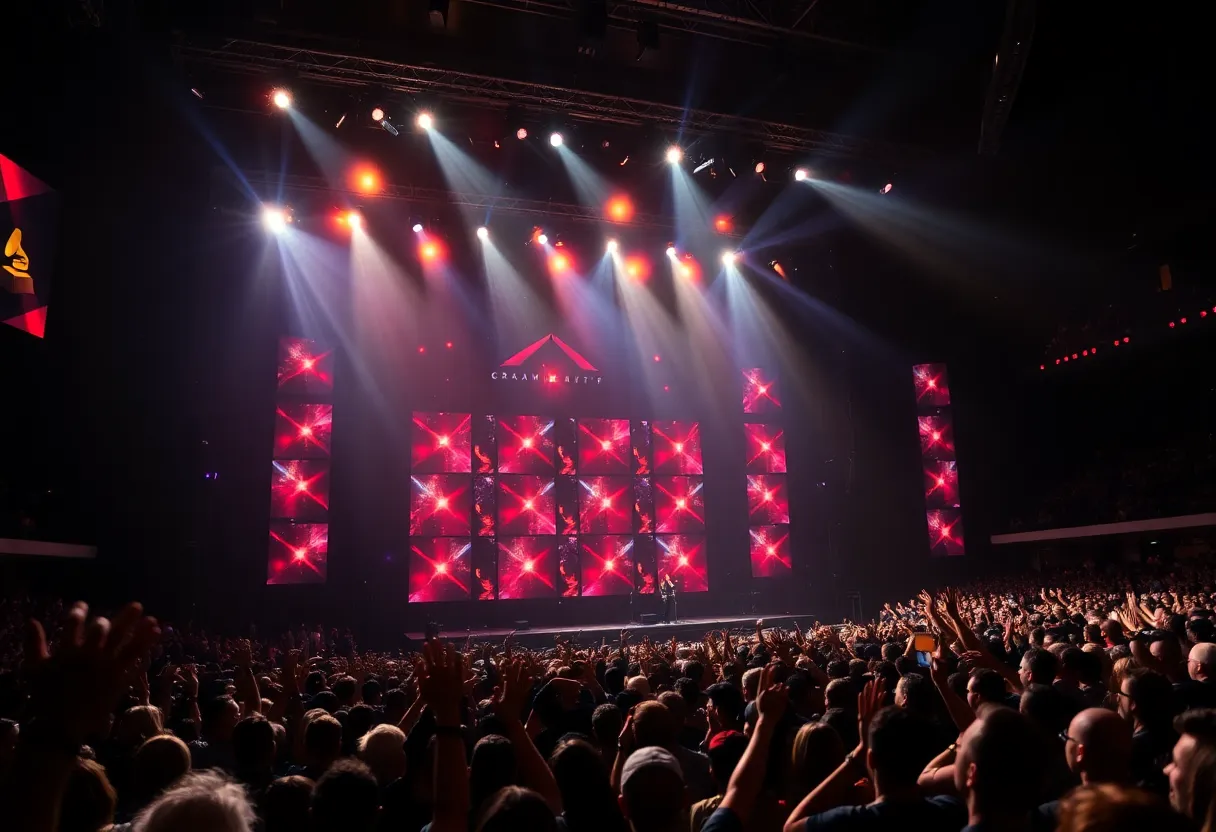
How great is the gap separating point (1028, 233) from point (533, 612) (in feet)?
56.7

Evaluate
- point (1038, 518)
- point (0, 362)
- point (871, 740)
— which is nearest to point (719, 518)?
point (1038, 518)

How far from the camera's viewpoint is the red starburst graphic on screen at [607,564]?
21797 millimetres

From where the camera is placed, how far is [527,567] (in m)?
21.3

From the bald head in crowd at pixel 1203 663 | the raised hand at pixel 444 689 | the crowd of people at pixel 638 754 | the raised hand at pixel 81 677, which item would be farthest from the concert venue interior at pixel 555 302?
the raised hand at pixel 81 677

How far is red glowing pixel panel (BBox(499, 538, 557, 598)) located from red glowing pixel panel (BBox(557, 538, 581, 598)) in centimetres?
14

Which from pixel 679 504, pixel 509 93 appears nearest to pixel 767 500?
pixel 679 504

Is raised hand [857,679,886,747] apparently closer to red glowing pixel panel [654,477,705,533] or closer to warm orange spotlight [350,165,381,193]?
warm orange spotlight [350,165,381,193]

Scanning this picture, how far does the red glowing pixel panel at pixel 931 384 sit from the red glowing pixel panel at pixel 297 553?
59.7 ft

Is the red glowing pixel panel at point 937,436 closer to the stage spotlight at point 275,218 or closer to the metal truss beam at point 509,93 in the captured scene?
the metal truss beam at point 509,93

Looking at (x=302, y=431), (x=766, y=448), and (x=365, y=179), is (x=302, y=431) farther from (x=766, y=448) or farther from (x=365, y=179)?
(x=766, y=448)

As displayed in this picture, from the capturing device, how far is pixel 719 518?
23.3 meters

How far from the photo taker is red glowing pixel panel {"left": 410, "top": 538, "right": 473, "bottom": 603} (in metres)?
20.2

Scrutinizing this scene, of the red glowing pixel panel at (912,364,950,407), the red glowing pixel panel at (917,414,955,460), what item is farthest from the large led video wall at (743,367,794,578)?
the red glowing pixel panel at (912,364,950,407)

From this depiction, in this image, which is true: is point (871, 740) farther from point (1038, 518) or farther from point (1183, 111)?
point (1038, 518)
